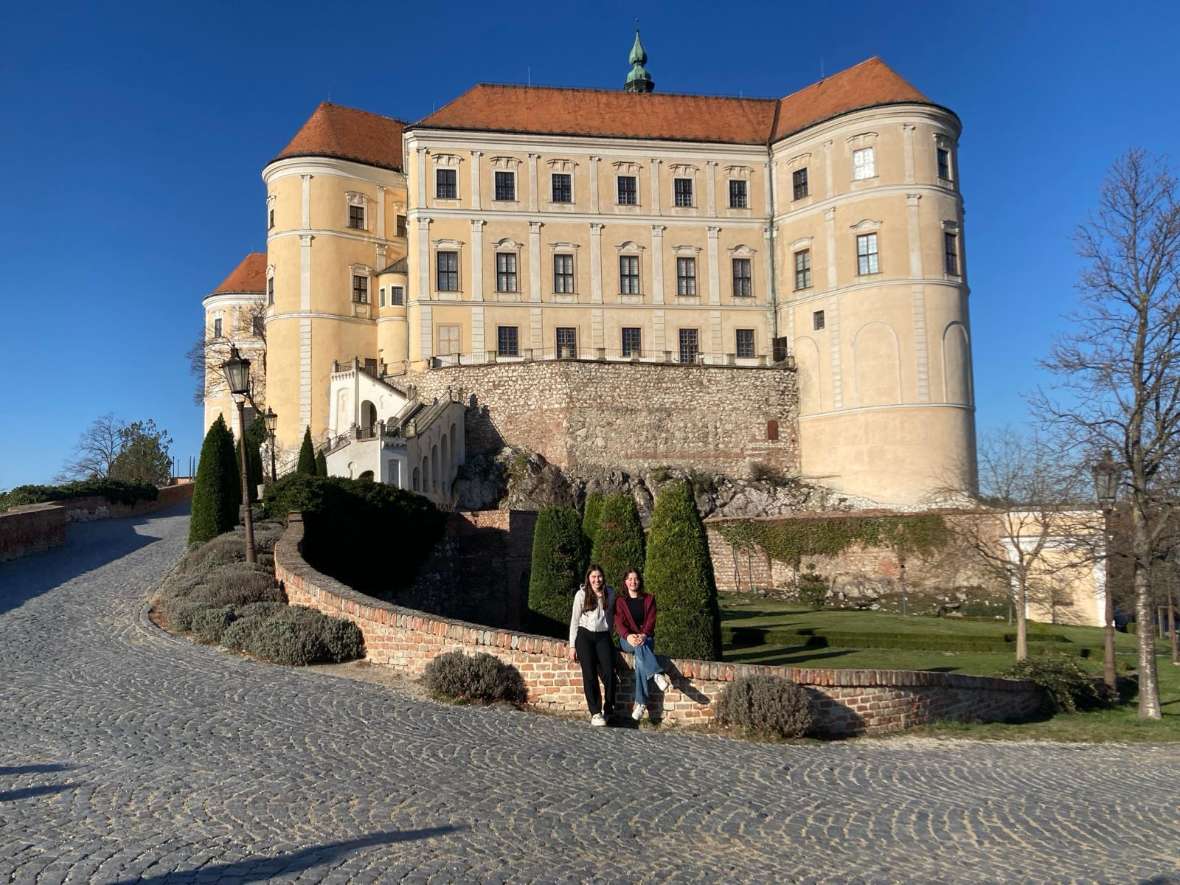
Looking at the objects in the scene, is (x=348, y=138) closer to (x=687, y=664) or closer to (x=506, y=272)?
(x=506, y=272)

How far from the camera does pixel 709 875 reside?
19.3 ft

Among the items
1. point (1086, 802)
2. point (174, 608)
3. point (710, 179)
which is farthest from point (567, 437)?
point (1086, 802)

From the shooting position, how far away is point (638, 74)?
210 feet

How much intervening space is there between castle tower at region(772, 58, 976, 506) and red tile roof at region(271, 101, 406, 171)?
66.7 ft

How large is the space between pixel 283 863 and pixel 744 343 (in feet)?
144

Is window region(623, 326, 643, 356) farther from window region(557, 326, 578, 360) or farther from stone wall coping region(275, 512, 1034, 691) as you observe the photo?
stone wall coping region(275, 512, 1034, 691)

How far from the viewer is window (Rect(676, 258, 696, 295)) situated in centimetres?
4784

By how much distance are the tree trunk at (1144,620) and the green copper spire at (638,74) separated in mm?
52490

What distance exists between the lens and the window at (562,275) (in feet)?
154

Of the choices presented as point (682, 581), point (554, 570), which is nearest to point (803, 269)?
point (554, 570)

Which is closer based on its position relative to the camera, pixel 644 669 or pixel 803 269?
pixel 644 669

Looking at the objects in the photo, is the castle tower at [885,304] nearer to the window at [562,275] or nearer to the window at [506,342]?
the window at [562,275]

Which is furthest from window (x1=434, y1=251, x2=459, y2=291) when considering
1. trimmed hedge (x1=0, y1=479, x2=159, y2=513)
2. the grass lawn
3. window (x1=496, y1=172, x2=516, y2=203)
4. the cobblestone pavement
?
the cobblestone pavement

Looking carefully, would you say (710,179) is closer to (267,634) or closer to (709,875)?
(267,634)
